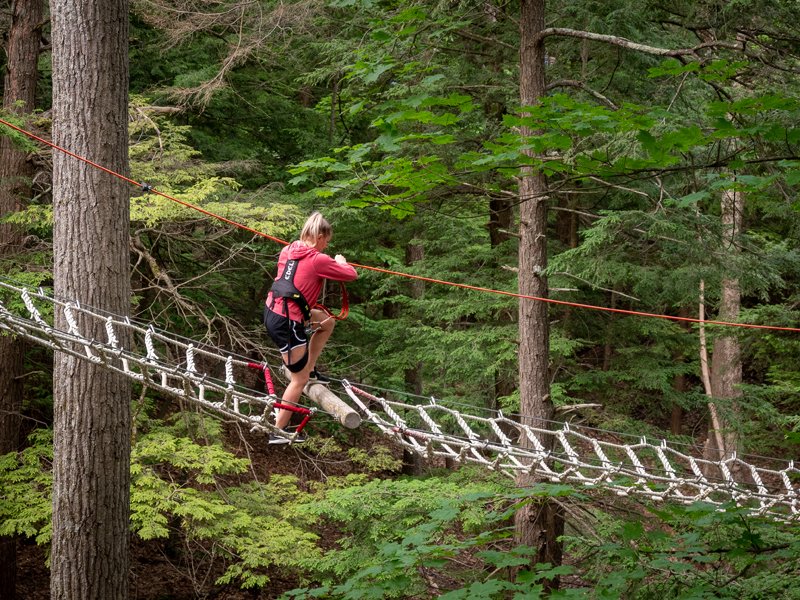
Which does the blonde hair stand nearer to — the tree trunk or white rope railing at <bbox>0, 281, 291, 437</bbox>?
white rope railing at <bbox>0, 281, 291, 437</bbox>

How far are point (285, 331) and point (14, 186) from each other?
4923mm

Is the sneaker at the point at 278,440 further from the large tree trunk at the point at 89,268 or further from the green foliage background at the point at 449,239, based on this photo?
the large tree trunk at the point at 89,268

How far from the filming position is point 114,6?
162 inches

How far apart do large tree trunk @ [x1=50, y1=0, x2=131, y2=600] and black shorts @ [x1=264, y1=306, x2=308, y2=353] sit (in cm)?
105

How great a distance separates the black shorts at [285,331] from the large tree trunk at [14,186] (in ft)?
14.9

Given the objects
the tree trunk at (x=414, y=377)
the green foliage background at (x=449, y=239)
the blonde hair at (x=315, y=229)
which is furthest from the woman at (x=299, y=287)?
the tree trunk at (x=414, y=377)

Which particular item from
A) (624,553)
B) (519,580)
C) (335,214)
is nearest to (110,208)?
(519,580)

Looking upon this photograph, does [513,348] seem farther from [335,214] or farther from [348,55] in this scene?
[348,55]

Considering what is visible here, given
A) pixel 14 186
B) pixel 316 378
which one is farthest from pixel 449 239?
pixel 316 378

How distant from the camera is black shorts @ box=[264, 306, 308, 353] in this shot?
371 cm

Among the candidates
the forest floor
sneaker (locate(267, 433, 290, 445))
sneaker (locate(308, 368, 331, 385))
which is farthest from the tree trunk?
sneaker (locate(267, 433, 290, 445))

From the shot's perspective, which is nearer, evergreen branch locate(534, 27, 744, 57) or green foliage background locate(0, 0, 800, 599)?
green foliage background locate(0, 0, 800, 599)

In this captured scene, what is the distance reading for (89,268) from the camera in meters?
4.11

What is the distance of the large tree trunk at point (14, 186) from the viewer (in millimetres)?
7215
